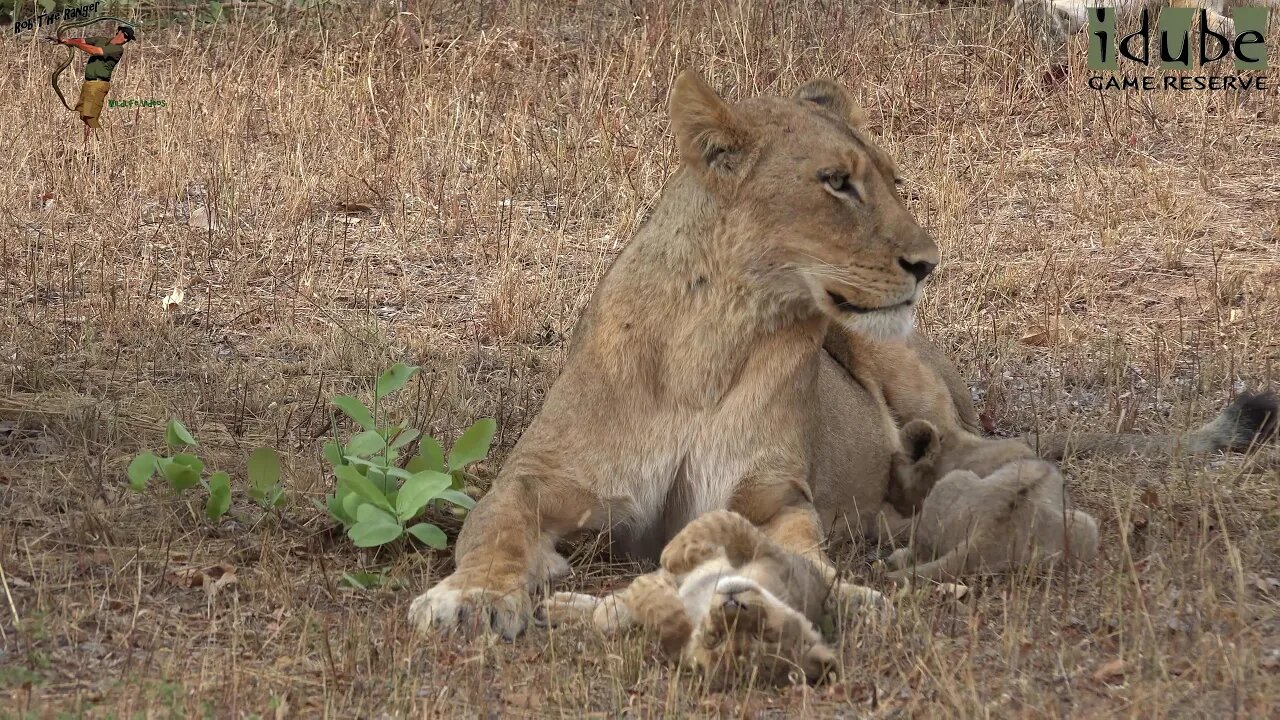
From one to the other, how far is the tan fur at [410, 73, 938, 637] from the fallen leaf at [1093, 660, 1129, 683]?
2.71 feet

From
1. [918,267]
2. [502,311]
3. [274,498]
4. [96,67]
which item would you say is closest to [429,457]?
[274,498]

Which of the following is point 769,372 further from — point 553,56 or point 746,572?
point 553,56

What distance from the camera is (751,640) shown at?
11.0 ft

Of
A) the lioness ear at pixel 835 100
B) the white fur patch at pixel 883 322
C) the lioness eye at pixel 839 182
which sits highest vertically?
the lioness ear at pixel 835 100

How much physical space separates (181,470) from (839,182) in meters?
2.04

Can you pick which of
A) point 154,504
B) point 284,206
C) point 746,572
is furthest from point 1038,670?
point 284,206

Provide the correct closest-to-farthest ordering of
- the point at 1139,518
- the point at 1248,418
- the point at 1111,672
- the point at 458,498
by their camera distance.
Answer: the point at 1111,672, the point at 458,498, the point at 1139,518, the point at 1248,418

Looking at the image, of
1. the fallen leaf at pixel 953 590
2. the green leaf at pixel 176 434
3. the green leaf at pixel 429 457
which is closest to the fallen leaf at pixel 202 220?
the green leaf at pixel 176 434

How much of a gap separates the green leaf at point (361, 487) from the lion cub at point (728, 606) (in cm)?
69

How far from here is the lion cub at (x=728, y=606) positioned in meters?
3.36

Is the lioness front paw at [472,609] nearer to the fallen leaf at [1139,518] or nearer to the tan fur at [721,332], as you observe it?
the tan fur at [721,332]

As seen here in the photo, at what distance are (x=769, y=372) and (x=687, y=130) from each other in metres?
0.69

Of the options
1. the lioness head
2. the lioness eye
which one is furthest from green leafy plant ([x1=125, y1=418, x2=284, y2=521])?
the lioness eye

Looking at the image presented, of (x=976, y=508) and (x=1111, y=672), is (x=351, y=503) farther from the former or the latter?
(x=1111, y=672)
